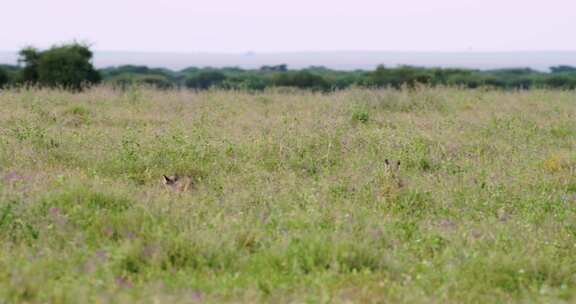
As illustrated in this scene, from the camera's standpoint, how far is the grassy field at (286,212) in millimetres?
4137

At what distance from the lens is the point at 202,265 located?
4.39 metres

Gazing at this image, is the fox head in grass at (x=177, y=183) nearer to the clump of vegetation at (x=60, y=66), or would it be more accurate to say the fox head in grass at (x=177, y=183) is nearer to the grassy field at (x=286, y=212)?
the grassy field at (x=286, y=212)

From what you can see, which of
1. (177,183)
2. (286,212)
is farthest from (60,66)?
(286,212)

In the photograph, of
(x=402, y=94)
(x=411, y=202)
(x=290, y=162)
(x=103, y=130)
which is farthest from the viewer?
(x=402, y=94)

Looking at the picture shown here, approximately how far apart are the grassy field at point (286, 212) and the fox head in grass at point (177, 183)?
0.10 metres

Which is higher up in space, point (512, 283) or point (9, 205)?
point (9, 205)


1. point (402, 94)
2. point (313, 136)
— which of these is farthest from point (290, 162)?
point (402, 94)

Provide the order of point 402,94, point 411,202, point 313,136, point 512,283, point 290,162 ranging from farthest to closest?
point 402,94, point 313,136, point 290,162, point 411,202, point 512,283

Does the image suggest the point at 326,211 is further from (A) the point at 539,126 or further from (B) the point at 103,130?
(A) the point at 539,126

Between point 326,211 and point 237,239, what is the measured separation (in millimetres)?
910

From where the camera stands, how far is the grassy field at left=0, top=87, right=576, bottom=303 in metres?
4.14

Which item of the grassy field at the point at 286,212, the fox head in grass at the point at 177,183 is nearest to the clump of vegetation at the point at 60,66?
the grassy field at the point at 286,212

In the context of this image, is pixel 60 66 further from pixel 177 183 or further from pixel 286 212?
pixel 286 212

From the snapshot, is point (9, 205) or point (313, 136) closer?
point (9, 205)
